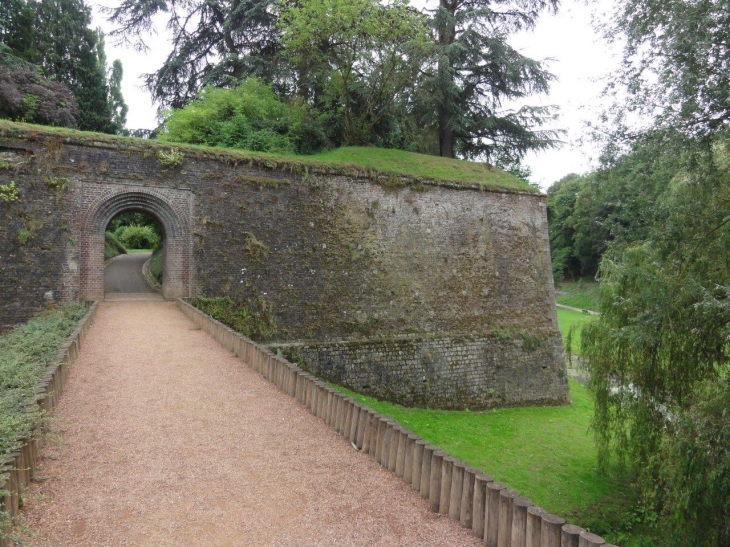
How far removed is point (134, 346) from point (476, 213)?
11120 millimetres

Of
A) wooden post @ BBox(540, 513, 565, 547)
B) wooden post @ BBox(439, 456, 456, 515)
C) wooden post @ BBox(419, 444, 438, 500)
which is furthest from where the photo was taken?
wooden post @ BBox(419, 444, 438, 500)

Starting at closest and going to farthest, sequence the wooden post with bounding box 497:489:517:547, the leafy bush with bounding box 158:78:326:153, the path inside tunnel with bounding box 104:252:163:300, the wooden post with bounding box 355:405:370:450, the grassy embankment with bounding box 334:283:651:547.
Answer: the wooden post with bounding box 497:489:517:547 < the wooden post with bounding box 355:405:370:450 < the grassy embankment with bounding box 334:283:651:547 < the path inside tunnel with bounding box 104:252:163:300 < the leafy bush with bounding box 158:78:326:153

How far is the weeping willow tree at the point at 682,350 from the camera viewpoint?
16.3ft

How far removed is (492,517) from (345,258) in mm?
10420

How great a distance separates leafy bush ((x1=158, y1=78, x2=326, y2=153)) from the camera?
1433cm

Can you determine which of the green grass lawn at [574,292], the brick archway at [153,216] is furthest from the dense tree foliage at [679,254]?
the green grass lawn at [574,292]

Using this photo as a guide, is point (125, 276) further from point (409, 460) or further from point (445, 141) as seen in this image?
point (409, 460)

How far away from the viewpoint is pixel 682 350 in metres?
6.42

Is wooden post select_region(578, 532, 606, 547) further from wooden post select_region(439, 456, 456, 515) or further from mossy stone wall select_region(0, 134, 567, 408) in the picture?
mossy stone wall select_region(0, 134, 567, 408)

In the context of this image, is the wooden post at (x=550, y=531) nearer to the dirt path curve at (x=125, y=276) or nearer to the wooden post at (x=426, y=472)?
the wooden post at (x=426, y=472)

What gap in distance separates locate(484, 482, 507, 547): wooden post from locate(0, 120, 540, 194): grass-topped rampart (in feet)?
36.2

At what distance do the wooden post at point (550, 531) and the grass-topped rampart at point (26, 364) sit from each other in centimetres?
396

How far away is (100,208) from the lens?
37.3 feet

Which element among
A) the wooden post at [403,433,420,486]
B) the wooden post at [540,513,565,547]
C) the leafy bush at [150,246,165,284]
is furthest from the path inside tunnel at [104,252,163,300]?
the wooden post at [540,513,565,547]
